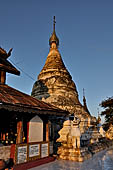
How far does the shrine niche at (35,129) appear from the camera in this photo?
8273 mm

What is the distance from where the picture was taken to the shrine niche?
27.1 ft

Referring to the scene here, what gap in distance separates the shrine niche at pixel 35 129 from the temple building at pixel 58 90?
29.3ft

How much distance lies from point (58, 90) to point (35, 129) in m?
12.4

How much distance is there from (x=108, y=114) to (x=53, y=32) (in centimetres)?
1891

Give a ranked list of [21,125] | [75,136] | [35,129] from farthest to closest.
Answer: [75,136], [35,129], [21,125]

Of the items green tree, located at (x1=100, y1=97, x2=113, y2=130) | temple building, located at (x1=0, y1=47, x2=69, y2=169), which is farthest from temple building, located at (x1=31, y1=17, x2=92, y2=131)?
temple building, located at (x1=0, y1=47, x2=69, y2=169)

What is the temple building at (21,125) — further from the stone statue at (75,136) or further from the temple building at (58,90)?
the temple building at (58,90)

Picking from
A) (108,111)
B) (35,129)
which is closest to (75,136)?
(35,129)

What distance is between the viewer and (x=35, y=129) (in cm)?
856

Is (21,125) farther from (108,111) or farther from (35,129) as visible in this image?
(108,111)

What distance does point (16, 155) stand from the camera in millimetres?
6973

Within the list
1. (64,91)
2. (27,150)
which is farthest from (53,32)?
(27,150)

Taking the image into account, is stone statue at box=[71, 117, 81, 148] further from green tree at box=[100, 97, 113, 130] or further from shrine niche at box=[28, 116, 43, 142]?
green tree at box=[100, 97, 113, 130]

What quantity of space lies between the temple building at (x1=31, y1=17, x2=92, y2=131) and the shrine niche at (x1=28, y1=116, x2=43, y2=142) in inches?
351
